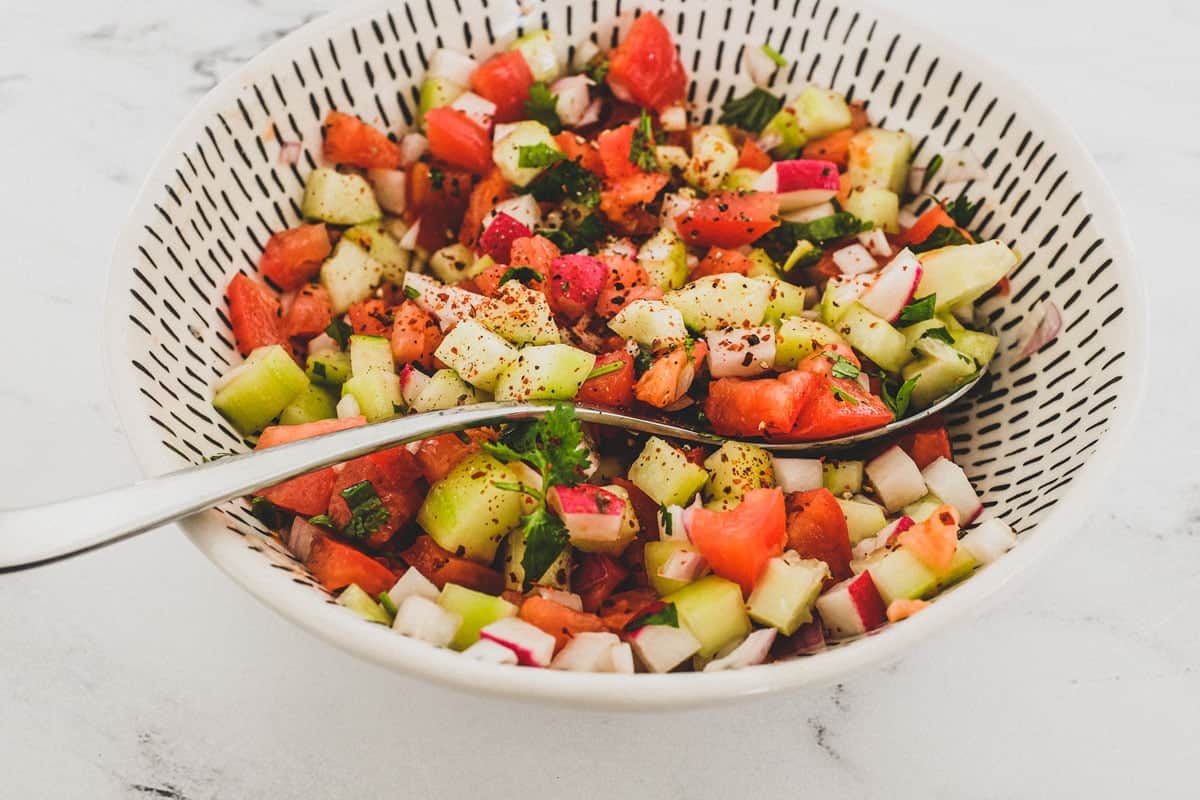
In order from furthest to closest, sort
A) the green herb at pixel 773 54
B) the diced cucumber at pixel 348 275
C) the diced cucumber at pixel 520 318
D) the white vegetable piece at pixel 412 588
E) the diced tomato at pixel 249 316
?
1. the green herb at pixel 773 54
2. the diced cucumber at pixel 348 275
3. the diced tomato at pixel 249 316
4. the diced cucumber at pixel 520 318
5. the white vegetable piece at pixel 412 588

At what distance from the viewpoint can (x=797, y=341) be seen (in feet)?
5.69

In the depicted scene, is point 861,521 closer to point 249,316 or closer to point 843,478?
point 843,478

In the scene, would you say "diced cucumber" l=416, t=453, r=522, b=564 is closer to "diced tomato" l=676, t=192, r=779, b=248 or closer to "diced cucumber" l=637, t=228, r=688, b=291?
"diced cucumber" l=637, t=228, r=688, b=291

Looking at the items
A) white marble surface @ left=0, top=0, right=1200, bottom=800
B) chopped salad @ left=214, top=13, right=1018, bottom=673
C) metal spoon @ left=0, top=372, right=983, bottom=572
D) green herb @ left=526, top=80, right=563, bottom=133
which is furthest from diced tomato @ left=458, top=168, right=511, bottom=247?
white marble surface @ left=0, top=0, right=1200, bottom=800

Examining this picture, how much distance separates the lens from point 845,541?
1.58 metres

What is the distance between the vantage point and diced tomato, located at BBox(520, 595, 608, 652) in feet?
4.61

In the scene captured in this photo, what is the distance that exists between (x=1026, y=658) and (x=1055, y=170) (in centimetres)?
88

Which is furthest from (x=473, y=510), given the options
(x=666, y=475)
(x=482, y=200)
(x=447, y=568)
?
(x=482, y=200)

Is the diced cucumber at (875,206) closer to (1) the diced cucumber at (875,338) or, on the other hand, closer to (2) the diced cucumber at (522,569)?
Result: (1) the diced cucumber at (875,338)

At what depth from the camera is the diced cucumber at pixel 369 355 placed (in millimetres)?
1758

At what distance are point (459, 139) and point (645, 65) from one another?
43 centimetres

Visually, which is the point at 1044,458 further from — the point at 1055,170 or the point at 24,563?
the point at 24,563

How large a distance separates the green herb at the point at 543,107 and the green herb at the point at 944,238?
31.4 inches

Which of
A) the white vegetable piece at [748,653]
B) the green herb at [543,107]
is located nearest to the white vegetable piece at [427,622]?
the white vegetable piece at [748,653]
